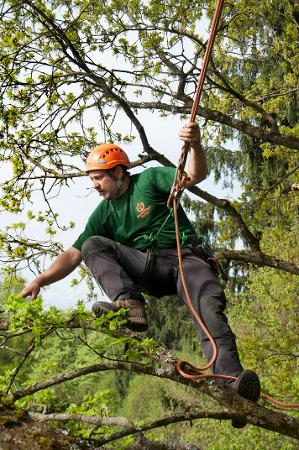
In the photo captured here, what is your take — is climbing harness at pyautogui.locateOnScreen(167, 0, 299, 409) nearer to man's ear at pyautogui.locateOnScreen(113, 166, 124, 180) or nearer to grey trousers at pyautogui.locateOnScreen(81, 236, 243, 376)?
grey trousers at pyautogui.locateOnScreen(81, 236, 243, 376)

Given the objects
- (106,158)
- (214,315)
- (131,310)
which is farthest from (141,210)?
(214,315)

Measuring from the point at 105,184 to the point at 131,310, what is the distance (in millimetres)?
841

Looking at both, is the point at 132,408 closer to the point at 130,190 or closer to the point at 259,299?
the point at 259,299

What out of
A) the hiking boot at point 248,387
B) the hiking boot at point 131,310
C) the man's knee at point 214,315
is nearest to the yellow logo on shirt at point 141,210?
the hiking boot at point 131,310

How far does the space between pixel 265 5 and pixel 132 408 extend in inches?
973

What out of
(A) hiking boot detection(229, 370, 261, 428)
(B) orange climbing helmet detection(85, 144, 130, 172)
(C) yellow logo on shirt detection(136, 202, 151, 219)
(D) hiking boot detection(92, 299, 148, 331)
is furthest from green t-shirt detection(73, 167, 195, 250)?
(A) hiking boot detection(229, 370, 261, 428)

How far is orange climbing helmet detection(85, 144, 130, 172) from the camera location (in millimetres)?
3793

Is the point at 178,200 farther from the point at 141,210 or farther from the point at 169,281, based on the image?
the point at 169,281

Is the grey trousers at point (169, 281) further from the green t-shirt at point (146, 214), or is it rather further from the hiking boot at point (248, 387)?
the hiking boot at point (248, 387)

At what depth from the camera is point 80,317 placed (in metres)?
2.78

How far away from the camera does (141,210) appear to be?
3.75 m

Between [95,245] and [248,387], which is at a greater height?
[95,245]

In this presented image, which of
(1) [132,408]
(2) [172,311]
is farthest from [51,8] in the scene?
(1) [132,408]

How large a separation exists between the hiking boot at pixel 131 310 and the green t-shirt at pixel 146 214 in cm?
46
